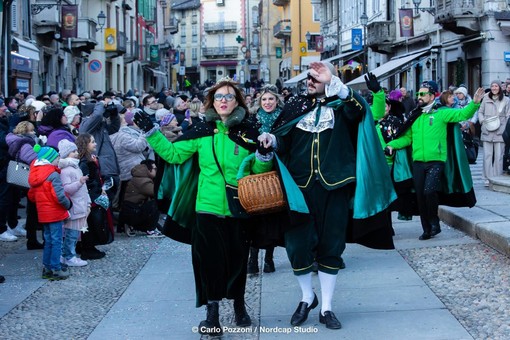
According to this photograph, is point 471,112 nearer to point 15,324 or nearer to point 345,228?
point 345,228

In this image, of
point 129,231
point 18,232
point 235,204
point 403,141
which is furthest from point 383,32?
point 235,204

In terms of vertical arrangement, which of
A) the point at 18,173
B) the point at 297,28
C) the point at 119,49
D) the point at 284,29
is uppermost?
the point at 284,29

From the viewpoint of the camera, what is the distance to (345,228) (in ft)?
22.4

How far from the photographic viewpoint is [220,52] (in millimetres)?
109188

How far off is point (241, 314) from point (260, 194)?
3.54 feet

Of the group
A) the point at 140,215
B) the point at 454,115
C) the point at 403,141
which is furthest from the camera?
the point at 140,215

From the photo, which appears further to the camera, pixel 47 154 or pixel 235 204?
pixel 47 154

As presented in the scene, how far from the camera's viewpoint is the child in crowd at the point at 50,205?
927 cm

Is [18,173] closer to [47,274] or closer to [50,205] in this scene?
[50,205]

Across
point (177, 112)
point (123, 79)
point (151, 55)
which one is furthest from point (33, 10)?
point (151, 55)

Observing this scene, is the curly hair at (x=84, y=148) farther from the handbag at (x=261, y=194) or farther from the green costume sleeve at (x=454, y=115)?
the handbag at (x=261, y=194)

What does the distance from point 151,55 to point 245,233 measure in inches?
2232

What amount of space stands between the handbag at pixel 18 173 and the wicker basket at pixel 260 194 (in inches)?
205

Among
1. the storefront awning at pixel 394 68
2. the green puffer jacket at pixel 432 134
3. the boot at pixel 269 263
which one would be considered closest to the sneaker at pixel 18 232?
the boot at pixel 269 263
